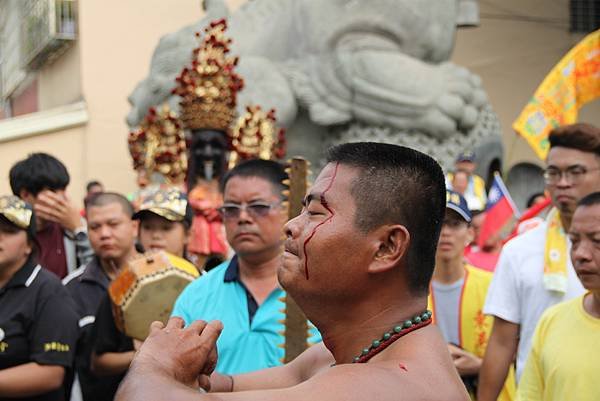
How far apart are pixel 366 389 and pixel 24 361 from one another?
3085 millimetres

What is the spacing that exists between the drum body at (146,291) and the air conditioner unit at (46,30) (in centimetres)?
1246

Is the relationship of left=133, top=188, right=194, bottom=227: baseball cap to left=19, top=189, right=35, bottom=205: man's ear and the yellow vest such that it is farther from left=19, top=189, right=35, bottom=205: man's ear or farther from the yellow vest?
the yellow vest

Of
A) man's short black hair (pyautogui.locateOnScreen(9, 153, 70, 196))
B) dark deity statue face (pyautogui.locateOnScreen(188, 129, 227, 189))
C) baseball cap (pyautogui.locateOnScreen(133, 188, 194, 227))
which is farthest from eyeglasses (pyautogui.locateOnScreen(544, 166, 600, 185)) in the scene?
dark deity statue face (pyautogui.locateOnScreen(188, 129, 227, 189))

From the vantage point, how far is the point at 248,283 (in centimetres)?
443

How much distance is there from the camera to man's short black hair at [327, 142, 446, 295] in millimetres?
2326

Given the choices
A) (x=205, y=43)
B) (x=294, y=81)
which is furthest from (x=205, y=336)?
(x=294, y=81)

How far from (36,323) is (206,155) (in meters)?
4.55

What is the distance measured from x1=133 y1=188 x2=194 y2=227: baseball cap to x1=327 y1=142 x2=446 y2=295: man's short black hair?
3582 millimetres

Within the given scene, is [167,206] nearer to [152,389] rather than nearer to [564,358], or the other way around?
[564,358]

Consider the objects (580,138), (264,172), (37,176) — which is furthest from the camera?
(37,176)

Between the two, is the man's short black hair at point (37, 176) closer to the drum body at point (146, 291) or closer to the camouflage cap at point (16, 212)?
the camouflage cap at point (16, 212)

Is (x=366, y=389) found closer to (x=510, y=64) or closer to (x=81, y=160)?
(x=81, y=160)

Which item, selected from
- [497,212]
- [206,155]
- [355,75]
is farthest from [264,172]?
[355,75]

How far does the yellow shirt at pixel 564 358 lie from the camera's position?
12.4 feet
